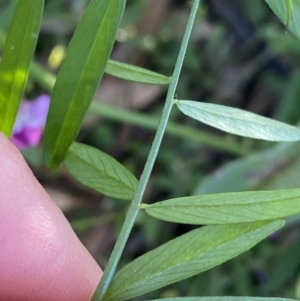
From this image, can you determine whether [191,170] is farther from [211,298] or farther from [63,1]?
[211,298]

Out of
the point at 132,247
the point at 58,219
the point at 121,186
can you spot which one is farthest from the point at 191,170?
the point at 121,186

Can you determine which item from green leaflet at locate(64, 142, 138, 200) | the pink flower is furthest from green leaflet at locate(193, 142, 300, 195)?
green leaflet at locate(64, 142, 138, 200)

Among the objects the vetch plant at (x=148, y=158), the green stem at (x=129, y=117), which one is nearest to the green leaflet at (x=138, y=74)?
the vetch plant at (x=148, y=158)

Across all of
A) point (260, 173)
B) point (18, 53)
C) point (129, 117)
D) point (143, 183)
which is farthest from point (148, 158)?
point (260, 173)

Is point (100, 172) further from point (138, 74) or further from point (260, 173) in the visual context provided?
point (260, 173)

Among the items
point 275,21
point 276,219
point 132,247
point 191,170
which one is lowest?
point 132,247

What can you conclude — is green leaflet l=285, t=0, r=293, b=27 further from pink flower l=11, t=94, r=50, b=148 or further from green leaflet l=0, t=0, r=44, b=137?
pink flower l=11, t=94, r=50, b=148
